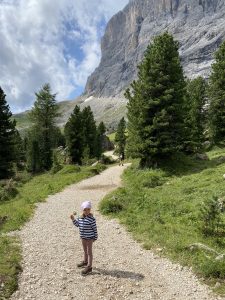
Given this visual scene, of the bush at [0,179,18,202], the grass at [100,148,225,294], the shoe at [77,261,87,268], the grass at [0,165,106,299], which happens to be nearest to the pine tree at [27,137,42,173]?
the grass at [0,165,106,299]

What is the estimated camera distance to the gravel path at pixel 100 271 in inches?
425

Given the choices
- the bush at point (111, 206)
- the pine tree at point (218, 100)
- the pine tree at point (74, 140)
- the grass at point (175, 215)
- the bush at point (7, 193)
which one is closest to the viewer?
the grass at point (175, 215)

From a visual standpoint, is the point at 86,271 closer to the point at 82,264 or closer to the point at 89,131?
the point at 82,264

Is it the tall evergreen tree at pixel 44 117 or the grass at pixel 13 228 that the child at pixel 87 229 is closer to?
the grass at pixel 13 228

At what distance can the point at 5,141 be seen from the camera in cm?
4709

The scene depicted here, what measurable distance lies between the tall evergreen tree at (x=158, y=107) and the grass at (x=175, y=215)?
190 inches

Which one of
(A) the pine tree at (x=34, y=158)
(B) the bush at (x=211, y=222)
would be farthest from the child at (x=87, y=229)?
(A) the pine tree at (x=34, y=158)

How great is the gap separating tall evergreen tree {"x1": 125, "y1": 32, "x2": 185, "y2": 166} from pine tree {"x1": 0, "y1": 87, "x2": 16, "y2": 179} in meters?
16.7

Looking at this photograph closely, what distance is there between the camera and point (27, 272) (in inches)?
479

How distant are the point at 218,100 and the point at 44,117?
28819 mm

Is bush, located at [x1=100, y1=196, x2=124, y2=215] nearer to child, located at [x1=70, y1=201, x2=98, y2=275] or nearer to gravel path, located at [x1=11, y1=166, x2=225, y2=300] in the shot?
gravel path, located at [x1=11, y1=166, x2=225, y2=300]

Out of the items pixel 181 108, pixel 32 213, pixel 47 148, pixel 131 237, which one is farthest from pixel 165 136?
pixel 47 148

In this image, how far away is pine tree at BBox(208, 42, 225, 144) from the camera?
53.9 meters

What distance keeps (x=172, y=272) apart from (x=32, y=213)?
1201 centimetres
